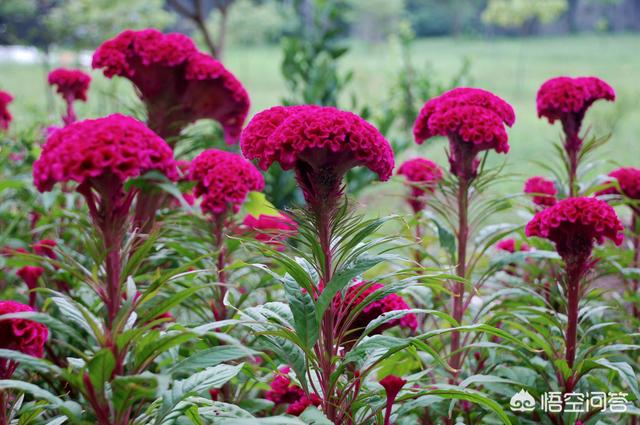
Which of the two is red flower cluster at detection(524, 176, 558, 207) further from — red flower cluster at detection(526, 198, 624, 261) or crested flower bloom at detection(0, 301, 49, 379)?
crested flower bloom at detection(0, 301, 49, 379)

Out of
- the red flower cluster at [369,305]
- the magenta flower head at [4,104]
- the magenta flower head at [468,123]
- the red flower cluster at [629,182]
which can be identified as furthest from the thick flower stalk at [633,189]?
the magenta flower head at [4,104]

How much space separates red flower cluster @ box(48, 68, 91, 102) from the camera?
2100 millimetres

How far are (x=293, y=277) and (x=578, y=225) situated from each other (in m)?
0.58

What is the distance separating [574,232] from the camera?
131 cm

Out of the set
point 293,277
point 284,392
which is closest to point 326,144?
point 293,277

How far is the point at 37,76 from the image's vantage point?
586 inches

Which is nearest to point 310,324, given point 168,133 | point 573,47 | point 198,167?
point 198,167

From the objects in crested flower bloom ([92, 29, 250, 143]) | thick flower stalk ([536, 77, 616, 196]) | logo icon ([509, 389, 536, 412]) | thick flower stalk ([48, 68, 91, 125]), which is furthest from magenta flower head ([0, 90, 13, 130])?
logo icon ([509, 389, 536, 412])

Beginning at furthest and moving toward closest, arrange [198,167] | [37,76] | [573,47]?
1. [573,47]
2. [37,76]
3. [198,167]

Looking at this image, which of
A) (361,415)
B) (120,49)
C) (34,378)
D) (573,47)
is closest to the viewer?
(361,415)

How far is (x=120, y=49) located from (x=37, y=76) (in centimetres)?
1458

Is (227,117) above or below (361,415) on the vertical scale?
above

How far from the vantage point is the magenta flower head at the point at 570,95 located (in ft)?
5.57

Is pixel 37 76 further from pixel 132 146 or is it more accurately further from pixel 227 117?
pixel 132 146
